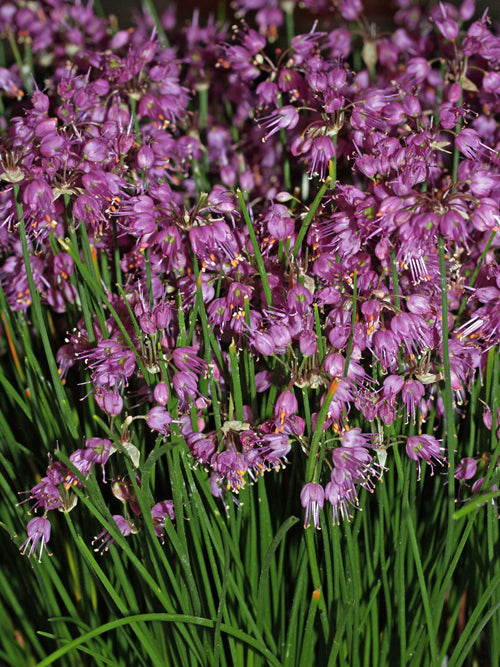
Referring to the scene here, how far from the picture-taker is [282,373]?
82cm

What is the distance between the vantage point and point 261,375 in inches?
32.8

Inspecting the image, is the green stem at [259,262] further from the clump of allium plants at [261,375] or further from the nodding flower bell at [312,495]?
the nodding flower bell at [312,495]

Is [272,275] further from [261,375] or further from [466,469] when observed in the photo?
[466,469]

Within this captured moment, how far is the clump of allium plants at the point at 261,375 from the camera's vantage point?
2.42 ft

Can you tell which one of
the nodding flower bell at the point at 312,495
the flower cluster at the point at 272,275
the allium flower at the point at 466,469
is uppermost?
the flower cluster at the point at 272,275

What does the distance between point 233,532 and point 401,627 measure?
244 mm

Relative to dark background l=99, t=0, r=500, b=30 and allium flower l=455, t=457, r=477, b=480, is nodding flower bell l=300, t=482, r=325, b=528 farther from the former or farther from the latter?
dark background l=99, t=0, r=500, b=30

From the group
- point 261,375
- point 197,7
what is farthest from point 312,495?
point 197,7

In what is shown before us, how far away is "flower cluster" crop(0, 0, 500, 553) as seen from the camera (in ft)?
2.40

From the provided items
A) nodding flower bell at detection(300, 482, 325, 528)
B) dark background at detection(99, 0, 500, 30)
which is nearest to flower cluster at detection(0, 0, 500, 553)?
nodding flower bell at detection(300, 482, 325, 528)

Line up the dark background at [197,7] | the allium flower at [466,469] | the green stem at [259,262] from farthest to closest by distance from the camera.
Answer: the dark background at [197,7] → the allium flower at [466,469] → the green stem at [259,262]

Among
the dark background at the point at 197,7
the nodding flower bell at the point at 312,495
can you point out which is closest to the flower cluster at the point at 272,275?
the nodding flower bell at the point at 312,495

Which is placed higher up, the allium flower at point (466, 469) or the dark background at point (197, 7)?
the dark background at point (197, 7)

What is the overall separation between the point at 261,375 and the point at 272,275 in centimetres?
13
